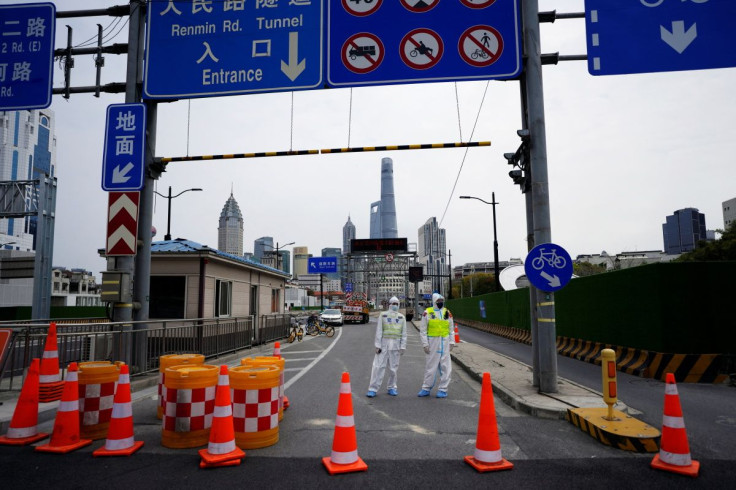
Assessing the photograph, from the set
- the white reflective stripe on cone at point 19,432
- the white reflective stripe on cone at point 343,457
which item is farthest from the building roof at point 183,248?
the white reflective stripe on cone at point 343,457

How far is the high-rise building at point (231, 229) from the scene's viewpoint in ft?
388

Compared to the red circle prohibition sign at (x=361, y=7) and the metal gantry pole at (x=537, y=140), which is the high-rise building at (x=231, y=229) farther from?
the metal gantry pole at (x=537, y=140)

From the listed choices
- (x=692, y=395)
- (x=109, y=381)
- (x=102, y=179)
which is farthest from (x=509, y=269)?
(x=109, y=381)

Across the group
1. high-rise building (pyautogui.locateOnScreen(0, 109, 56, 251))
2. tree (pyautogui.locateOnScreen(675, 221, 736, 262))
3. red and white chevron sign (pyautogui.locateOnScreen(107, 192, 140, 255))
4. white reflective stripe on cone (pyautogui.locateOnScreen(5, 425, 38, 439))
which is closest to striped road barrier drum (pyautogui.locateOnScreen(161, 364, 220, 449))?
white reflective stripe on cone (pyautogui.locateOnScreen(5, 425, 38, 439))

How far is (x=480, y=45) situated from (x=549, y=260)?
12.8ft

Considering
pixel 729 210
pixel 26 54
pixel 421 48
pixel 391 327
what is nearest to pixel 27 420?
pixel 391 327

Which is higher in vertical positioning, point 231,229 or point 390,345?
point 231,229

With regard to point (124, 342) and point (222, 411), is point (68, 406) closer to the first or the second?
point (222, 411)

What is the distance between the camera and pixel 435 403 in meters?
7.57

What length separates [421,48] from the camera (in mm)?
8172

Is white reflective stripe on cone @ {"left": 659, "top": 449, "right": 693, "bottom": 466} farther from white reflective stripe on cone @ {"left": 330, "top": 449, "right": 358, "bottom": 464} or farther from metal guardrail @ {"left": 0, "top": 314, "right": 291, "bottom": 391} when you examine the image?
metal guardrail @ {"left": 0, "top": 314, "right": 291, "bottom": 391}

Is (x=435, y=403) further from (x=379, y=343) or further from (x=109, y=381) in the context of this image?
(x=109, y=381)

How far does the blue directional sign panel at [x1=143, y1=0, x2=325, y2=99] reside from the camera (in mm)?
8562

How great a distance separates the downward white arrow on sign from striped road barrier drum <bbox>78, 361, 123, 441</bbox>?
9016mm
